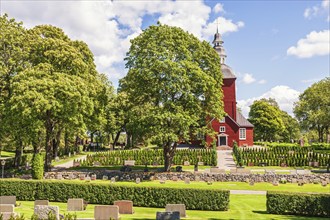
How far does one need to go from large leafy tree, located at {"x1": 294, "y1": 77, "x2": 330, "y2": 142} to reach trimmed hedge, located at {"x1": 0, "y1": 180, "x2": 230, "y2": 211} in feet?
197

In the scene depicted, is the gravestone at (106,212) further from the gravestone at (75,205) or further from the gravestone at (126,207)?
the gravestone at (75,205)

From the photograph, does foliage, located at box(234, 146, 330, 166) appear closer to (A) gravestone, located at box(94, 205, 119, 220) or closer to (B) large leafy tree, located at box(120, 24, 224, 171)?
(B) large leafy tree, located at box(120, 24, 224, 171)

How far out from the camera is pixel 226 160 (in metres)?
48.2

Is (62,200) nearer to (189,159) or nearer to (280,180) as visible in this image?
(280,180)

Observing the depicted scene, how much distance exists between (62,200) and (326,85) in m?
69.8

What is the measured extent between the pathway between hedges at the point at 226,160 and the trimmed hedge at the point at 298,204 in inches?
802

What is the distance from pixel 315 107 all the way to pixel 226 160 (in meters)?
40.4

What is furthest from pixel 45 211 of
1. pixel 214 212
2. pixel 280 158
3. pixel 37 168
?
pixel 280 158

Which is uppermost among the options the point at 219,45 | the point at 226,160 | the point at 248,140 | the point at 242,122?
the point at 219,45

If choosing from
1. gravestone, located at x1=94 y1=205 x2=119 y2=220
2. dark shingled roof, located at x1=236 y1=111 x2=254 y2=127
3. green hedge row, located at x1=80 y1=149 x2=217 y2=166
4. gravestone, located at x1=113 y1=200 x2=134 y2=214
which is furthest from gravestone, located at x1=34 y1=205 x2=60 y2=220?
dark shingled roof, located at x1=236 y1=111 x2=254 y2=127

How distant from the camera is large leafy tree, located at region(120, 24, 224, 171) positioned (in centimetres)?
3256

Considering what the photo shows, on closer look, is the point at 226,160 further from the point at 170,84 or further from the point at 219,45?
the point at 219,45

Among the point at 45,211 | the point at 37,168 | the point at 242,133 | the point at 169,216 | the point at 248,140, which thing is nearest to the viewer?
the point at 45,211

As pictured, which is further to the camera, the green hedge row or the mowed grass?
the green hedge row
